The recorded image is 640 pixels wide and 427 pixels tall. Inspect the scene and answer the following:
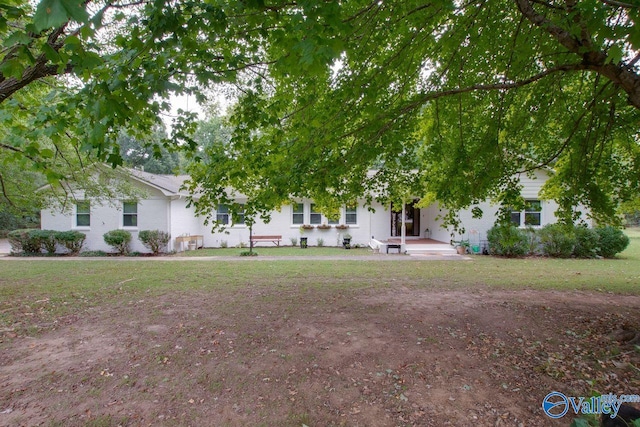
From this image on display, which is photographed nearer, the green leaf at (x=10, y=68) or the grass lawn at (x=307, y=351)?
the green leaf at (x=10, y=68)

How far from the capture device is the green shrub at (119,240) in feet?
50.8

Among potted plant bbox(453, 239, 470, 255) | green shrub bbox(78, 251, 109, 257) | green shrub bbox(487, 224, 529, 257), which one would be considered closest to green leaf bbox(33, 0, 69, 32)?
green shrub bbox(487, 224, 529, 257)

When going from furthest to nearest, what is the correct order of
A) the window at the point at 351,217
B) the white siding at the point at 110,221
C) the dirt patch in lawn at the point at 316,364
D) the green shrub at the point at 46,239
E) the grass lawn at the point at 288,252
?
the window at the point at 351,217
the white siding at the point at 110,221
the grass lawn at the point at 288,252
the green shrub at the point at 46,239
the dirt patch in lawn at the point at 316,364

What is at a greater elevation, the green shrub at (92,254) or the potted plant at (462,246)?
the potted plant at (462,246)

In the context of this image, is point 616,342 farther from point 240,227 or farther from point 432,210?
point 240,227

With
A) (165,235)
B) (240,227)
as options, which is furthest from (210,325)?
(240,227)

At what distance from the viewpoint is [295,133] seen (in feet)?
17.7

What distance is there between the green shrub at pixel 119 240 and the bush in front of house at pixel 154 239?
67 cm

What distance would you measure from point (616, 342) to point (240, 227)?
54.8ft

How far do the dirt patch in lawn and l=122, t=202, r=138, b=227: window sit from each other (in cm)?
1132

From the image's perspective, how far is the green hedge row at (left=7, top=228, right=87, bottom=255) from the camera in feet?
50.4

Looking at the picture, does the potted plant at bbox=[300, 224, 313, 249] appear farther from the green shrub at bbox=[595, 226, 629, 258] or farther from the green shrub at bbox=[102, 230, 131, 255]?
the green shrub at bbox=[595, 226, 629, 258]

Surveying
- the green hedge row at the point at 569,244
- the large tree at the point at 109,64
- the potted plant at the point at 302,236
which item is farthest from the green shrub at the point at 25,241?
the green hedge row at the point at 569,244

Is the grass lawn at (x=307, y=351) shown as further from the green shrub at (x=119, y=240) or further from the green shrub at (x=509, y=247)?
the green shrub at (x=119, y=240)
